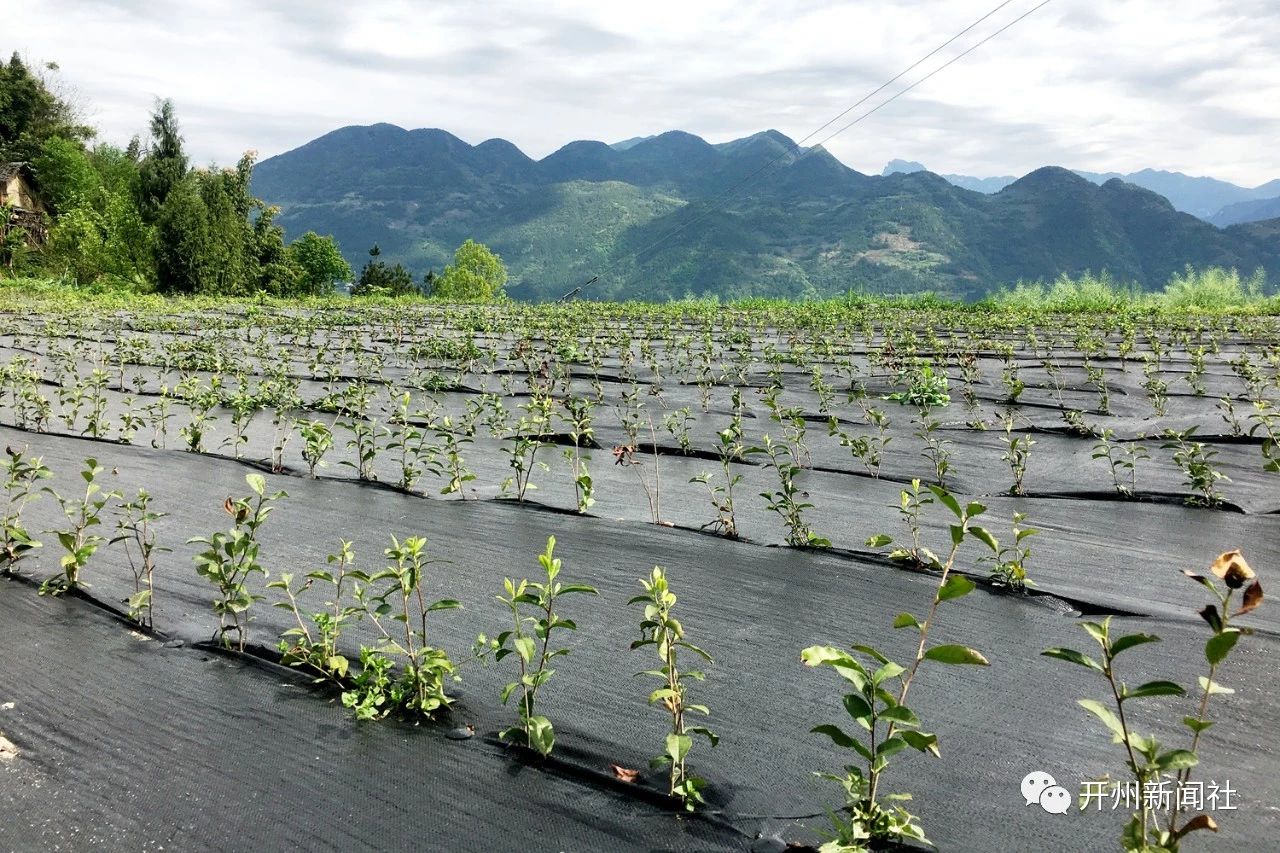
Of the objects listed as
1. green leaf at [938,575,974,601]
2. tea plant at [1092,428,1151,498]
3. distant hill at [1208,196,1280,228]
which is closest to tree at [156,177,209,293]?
tea plant at [1092,428,1151,498]

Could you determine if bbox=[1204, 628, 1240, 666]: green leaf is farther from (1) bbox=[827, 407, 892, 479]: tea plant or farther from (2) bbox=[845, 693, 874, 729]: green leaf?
(1) bbox=[827, 407, 892, 479]: tea plant

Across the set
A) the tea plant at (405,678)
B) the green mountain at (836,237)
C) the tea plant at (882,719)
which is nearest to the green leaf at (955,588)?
the tea plant at (882,719)

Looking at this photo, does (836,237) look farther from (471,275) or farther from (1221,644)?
(1221,644)

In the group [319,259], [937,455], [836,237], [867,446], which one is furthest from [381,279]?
[937,455]

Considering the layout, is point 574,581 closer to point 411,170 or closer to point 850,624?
point 850,624

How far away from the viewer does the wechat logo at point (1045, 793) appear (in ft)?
5.69

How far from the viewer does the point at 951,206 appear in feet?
249

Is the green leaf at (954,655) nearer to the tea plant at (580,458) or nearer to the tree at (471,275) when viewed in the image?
the tea plant at (580,458)

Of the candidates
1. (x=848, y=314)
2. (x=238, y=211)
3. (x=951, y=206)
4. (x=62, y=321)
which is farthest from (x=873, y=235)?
(x=62, y=321)

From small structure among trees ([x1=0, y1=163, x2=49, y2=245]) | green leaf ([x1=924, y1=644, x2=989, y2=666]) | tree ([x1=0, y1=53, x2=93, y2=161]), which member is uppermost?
tree ([x1=0, y1=53, x2=93, y2=161])

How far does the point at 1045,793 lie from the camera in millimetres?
1783

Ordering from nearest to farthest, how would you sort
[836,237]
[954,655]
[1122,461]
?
1. [954,655]
2. [1122,461]
3. [836,237]

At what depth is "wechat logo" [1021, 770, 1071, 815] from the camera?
1.73 metres

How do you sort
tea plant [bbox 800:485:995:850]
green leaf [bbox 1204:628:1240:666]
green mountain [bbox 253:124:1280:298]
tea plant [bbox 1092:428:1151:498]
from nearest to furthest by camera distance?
1. green leaf [bbox 1204:628:1240:666]
2. tea plant [bbox 800:485:995:850]
3. tea plant [bbox 1092:428:1151:498]
4. green mountain [bbox 253:124:1280:298]
